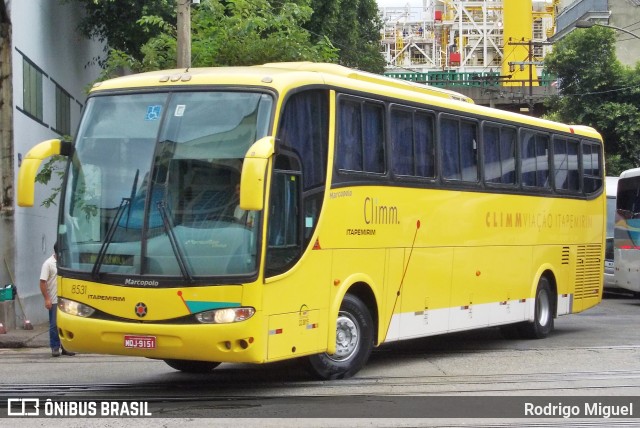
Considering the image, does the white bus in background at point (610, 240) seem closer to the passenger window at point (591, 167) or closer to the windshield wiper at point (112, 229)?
the passenger window at point (591, 167)

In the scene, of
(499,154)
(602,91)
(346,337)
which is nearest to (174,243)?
(346,337)

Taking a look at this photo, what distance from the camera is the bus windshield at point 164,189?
10.2m

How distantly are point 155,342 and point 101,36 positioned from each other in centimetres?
1689

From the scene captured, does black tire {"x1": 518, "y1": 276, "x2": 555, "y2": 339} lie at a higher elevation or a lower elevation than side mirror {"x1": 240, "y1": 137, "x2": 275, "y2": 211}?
lower

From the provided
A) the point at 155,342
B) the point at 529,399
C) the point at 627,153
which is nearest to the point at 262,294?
the point at 155,342

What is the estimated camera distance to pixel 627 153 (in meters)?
39.9

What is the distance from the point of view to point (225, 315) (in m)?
10.1

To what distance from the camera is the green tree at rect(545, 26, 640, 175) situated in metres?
39.4

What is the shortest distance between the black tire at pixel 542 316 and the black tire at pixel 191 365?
20.4ft

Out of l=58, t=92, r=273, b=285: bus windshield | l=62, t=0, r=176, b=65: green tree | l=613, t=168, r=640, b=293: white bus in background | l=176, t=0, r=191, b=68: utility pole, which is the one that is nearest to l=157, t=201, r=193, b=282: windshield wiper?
l=58, t=92, r=273, b=285: bus windshield

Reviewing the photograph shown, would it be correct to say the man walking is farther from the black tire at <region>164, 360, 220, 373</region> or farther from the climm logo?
the climm logo

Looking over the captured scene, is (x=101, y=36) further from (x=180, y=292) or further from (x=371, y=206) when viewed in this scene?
(x=180, y=292)

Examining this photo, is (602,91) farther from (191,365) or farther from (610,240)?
(191,365)

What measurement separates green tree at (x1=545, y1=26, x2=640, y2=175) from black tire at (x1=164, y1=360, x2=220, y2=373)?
1153 inches
